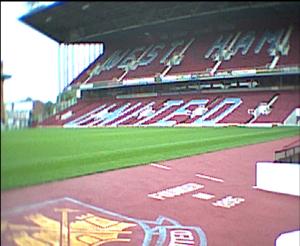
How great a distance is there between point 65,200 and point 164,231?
0.63 meters

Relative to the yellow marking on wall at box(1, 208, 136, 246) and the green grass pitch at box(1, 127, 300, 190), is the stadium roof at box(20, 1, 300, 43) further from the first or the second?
the yellow marking on wall at box(1, 208, 136, 246)

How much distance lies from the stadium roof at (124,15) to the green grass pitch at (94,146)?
193 millimetres

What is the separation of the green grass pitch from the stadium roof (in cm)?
19

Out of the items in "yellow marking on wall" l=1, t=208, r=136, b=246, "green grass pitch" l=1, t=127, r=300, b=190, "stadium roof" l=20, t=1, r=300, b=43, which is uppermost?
"stadium roof" l=20, t=1, r=300, b=43

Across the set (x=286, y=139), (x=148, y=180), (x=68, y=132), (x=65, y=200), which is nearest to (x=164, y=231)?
(x=148, y=180)

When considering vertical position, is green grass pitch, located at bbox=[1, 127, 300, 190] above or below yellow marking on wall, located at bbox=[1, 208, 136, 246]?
above

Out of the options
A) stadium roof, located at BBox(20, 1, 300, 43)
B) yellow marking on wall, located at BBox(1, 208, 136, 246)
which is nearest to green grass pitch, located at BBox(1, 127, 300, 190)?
yellow marking on wall, located at BBox(1, 208, 136, 246)

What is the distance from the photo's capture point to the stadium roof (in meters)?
0.75

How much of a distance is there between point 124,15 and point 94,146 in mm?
330

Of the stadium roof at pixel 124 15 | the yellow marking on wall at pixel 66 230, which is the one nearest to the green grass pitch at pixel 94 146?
the yellow marking on wall at pixel 66 230

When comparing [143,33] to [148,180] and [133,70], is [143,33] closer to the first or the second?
[133,70]

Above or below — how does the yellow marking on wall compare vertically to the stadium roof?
below

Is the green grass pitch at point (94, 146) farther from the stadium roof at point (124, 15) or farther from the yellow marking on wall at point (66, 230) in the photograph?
the stadium roof at point (124, 15)

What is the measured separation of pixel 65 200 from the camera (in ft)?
3.09
